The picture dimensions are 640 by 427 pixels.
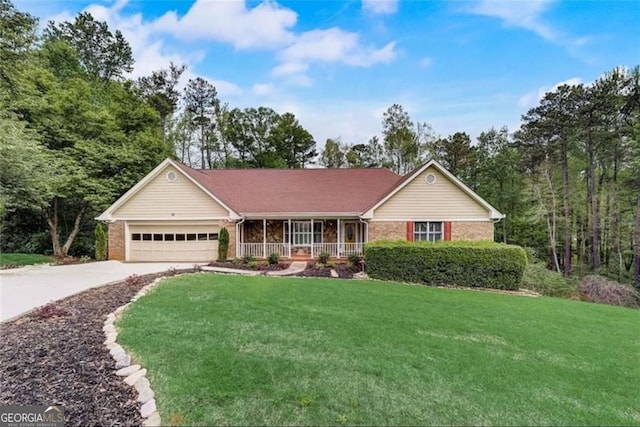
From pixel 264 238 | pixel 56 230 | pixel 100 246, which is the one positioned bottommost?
pixel 100 246

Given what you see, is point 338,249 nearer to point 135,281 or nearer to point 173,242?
point 173,242

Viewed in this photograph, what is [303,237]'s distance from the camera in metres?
17.6

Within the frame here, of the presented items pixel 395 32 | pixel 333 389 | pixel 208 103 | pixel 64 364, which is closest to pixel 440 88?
pixel 395 32

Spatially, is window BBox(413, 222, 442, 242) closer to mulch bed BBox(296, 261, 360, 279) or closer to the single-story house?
the single-story house

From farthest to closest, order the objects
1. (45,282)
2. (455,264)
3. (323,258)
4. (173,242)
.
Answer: (173,242), (323,258), (455,264), (45,282)

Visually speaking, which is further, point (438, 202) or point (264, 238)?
point (264, 238)

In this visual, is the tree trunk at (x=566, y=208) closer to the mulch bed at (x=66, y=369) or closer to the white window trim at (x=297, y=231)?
the white window trim at (x=297, y=231)

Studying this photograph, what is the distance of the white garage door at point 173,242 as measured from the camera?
15664 millimetres

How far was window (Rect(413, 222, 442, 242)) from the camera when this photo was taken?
14992mm

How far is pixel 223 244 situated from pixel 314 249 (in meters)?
4.81

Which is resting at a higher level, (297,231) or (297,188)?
(297,188)

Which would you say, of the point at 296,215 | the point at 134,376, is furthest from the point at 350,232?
the point at 134,376

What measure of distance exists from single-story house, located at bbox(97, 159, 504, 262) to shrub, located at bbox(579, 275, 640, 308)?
5.13m

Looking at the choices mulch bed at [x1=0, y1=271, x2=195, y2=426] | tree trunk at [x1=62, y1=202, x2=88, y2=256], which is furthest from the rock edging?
tree trunk at [x1=62, y1=202, x2=88, y2=256]
